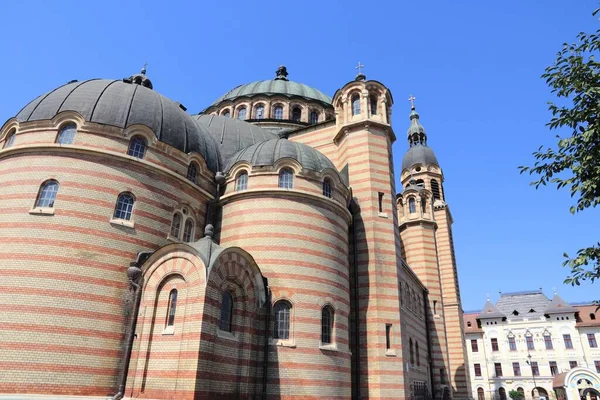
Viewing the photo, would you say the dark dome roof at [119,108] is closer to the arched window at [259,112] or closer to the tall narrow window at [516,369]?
the arched window at [259,112]

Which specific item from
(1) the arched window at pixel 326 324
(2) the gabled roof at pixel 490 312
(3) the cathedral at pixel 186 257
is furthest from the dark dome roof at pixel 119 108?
(2) the gabled roof at pixel 490 312

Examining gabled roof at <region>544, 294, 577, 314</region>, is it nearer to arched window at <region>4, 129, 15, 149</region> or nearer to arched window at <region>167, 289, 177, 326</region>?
arched window at <region>167, 289, 177, 326</region>

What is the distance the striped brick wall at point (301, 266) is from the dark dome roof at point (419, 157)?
2962 centimetres

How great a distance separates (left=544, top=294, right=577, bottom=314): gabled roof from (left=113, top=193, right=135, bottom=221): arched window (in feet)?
190

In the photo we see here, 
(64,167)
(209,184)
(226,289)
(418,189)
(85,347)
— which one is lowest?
(85,347)

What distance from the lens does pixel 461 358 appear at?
38.6 metres

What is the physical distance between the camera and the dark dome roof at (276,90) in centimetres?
3738

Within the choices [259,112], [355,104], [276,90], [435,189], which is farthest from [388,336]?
[435,189]

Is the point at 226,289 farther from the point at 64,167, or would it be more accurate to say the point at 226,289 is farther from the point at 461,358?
the point at 461,358

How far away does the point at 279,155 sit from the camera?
2128cm

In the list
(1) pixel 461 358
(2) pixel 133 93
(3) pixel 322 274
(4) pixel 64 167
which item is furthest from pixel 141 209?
(1) pixel 461 358

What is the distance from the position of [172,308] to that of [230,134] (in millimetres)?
14053

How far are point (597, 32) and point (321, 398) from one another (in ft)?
51.4

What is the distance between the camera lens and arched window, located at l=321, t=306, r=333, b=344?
19.0 metres
